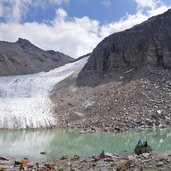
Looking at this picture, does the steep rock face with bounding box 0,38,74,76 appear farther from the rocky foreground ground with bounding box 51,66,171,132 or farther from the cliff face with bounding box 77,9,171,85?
the rocky foreground ground with bounding box 51,66,171,132

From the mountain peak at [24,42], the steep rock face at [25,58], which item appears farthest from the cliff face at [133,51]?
the mountain peak at [24,42]

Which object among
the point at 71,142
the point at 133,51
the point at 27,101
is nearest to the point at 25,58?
the point at 133,51

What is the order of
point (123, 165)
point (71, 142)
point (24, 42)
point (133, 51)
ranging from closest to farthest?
point (123, 165)
point (71, 142)
point (133, 51)
point (24, 42)

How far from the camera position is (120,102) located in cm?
5484

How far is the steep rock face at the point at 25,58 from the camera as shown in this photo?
396 ft

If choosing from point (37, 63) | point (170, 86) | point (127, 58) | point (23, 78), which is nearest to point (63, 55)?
point (37, 63)

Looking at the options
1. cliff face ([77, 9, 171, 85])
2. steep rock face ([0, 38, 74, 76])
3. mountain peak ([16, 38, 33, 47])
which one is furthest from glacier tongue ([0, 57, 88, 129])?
mountain peak ([16, 38, 33, 47])

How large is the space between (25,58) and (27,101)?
8365cm

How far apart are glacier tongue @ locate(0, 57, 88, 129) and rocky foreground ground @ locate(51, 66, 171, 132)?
188cm

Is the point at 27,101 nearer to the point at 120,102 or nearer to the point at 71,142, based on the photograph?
the point at 120,102

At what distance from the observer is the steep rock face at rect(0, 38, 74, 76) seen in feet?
396

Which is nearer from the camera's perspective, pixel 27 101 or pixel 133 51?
pixel 27 101

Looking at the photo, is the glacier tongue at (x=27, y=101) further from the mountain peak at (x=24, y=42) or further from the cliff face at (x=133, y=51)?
the mountain peak at (x=24, y=42)

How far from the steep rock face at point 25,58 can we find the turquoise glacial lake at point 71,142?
69821mm
